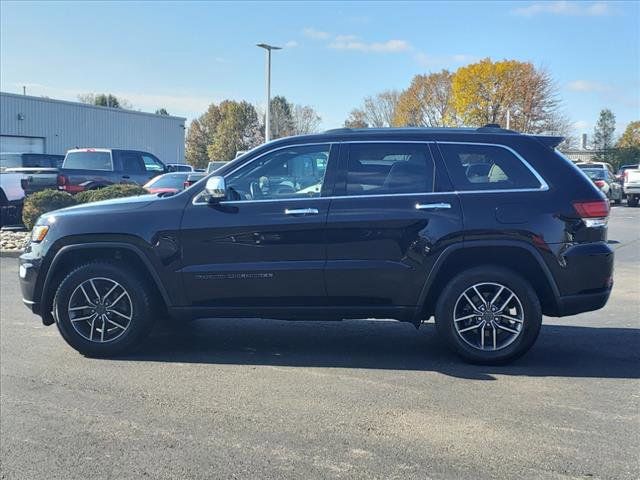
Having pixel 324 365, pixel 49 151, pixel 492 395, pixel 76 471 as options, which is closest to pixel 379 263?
pixel 324 365

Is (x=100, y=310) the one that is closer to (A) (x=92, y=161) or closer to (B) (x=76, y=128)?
(A) (x=92, y=161)

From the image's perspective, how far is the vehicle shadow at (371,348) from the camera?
5.29 m

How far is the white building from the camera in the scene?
38250 millimetres

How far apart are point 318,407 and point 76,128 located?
136 feet

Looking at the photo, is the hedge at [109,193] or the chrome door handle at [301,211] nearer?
the chrome door handle at [301,211]

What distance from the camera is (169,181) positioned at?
17.9 meters

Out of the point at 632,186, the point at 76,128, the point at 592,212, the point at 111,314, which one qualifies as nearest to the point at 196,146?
the point at 76,128

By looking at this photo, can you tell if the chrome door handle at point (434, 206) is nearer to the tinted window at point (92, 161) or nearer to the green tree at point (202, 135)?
the tinted window at point (92, 161)

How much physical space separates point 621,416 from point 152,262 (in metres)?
3.72

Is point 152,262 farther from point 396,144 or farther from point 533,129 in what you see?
point 533,129

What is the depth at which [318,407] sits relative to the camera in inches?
174

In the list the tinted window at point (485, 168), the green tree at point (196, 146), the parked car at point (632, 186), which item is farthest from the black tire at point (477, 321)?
the green tree at point (196, 146)

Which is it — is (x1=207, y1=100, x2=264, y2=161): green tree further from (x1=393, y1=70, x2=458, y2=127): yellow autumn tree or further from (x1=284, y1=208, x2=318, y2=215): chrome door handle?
(x1=284, y1=208, x2=318, y2=215): chrome door handle

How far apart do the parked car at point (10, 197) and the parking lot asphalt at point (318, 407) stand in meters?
10.1
